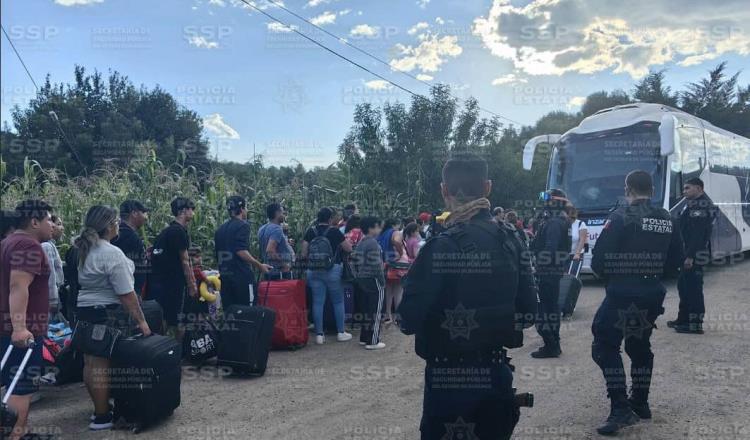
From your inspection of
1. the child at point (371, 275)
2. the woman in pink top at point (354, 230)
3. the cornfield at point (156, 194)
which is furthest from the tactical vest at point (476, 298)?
the cornfield at point (156, 194)

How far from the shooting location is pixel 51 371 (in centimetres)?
564

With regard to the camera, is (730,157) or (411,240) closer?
(411,240)

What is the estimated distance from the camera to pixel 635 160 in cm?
1150

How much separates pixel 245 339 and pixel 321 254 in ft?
5.70

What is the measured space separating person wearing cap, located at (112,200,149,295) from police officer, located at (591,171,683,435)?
456 cm

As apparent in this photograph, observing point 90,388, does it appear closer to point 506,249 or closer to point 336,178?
point 506,249

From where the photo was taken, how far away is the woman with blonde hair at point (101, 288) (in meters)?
4.32

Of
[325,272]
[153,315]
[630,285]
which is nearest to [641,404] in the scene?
[630,285]

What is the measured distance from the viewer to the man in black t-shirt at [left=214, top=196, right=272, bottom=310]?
255 inches

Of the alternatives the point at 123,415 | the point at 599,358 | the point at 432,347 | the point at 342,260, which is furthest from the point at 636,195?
the point at 123,415

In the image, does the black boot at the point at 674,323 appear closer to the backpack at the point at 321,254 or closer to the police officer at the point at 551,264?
the police officer at the point at 551,264

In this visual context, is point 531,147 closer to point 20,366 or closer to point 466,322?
point 466,322

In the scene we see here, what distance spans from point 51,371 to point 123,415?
5.46ft

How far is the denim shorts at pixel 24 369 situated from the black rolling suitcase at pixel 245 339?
226 centimetres
